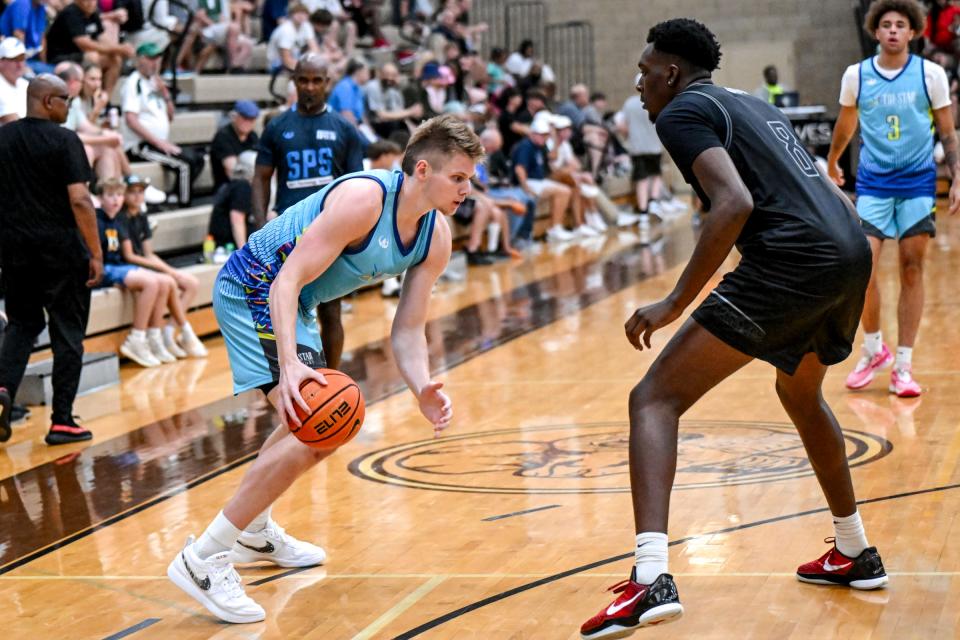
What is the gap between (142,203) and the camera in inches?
412

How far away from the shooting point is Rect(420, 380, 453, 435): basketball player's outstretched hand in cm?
436

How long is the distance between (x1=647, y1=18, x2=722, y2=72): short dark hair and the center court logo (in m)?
2.20

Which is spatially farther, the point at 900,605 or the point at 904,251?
the point at 904,251

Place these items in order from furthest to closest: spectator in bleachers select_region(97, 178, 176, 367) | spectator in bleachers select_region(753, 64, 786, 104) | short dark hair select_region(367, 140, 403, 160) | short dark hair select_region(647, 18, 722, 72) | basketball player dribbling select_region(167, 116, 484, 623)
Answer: spectator in bleachers select_region(753, 64, 786, 104), short dark hair select_region(367, 140, 403, 160), spectator in bleachers select_region(97, 178, 176, 367), basketball player dribbling select_region(167, 116, 484, 623), short dark hair select_region(647, 18, 722, 72)

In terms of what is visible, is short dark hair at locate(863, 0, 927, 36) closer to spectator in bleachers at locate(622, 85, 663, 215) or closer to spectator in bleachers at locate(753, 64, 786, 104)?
spectator in bleachers at locate(622, 85, 663, 215)

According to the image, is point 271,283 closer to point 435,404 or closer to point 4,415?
point 435,404

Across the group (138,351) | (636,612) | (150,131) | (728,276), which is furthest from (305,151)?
(150,131)

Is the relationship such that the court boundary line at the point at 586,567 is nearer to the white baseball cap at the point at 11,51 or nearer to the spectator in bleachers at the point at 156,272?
the spectator in bleachers at the point at 156,272

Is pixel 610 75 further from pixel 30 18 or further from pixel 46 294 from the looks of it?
pixel 46 294

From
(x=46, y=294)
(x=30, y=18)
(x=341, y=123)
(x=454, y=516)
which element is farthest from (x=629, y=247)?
(x=454, y=516)

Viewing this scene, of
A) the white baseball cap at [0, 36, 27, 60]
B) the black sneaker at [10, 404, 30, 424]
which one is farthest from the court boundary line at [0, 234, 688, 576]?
the white baseball cap at [0, 36, 27, 60]

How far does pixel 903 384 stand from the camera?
7.32 metres

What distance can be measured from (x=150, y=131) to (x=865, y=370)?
7804 millimetres

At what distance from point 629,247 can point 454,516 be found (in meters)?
11.0
